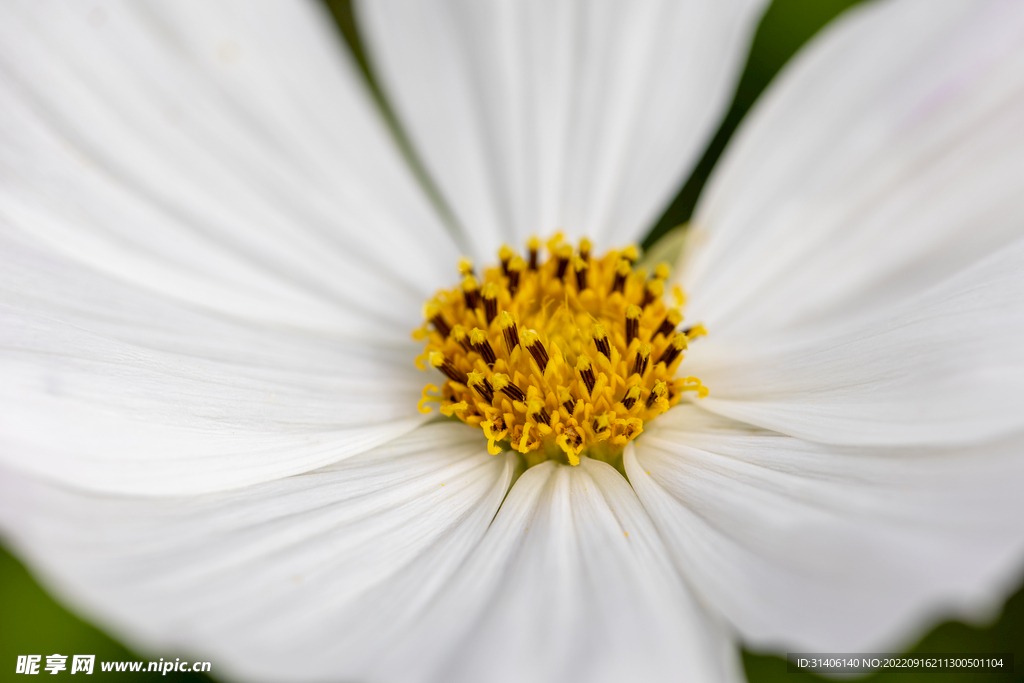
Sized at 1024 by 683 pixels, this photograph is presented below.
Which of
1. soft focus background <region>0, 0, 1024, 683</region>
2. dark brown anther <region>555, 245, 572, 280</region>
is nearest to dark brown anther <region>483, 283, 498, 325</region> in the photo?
dark brown anther <region>555, 245, 572, 280</region>

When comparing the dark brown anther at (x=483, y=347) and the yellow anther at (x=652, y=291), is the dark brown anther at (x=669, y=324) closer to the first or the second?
the yellow anther at (x=652, y=291)

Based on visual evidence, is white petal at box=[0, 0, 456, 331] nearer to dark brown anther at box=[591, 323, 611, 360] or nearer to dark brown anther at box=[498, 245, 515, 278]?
dark brown anther at box=[498, 245, 515, 278]

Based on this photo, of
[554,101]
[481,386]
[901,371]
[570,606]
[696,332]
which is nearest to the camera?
[570,606]

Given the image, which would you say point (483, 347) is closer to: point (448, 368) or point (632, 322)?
point (448, 368)

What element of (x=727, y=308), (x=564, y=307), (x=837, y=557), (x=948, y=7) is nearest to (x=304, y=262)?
(x=564, y=307)

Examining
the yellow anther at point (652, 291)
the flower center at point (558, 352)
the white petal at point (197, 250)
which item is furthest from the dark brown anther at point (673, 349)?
the white petal at point (197, 250)

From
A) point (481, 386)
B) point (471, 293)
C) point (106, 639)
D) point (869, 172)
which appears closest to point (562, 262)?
point (471, 293)
